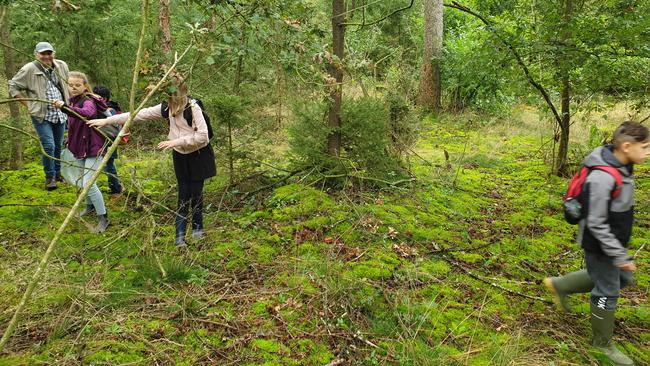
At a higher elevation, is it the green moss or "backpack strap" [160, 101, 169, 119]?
"backpack strap" [160, 101, 169, 119]

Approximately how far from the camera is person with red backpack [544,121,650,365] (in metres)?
3.07

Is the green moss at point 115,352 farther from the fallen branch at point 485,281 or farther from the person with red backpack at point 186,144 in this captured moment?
the fallen branch at point 485,281

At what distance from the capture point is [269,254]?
181 inches

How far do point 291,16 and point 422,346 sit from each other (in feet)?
9.85

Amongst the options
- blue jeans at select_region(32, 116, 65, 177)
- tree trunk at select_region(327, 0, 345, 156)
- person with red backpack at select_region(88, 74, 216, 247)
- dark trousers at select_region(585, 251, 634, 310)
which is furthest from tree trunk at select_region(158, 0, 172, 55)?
dark trousers at select_region(585, 251, 634, 310)

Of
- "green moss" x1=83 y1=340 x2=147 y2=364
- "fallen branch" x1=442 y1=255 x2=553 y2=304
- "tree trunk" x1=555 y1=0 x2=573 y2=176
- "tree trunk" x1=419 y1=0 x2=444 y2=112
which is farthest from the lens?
"tree trunk" x1=419 y1=0 x2=444 y2=112

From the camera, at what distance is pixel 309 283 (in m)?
4.00

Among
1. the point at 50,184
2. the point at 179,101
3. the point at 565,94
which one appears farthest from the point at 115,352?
the point at 565,94

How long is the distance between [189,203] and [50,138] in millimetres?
2961

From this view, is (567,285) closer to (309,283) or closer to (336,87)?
(309,283)

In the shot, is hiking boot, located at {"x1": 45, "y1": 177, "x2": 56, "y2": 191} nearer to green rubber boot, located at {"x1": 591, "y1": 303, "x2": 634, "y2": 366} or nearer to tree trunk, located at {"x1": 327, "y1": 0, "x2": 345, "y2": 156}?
tree trunk, located at {"x1": 327, "y1": 0, "x2": 345, "y2": 156}

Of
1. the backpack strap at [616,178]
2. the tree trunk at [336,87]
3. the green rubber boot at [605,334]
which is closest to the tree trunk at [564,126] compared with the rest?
the tree trunk at [336,87]

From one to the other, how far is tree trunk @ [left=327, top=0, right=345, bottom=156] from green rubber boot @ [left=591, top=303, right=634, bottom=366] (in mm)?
3539

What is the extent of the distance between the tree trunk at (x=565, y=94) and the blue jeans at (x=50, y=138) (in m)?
7.29
